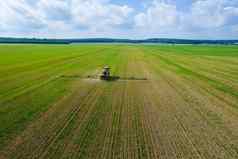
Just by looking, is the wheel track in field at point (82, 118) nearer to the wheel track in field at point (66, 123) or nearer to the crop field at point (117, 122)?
the crop field at point (117, 122)

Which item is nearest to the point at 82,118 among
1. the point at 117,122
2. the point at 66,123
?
the point at 66,123

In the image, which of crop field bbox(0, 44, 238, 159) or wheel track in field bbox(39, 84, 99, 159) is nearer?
wheel track in field bbox(39, 84, 99, 159)

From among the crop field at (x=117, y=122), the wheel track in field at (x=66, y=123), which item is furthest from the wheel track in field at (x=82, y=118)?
the wheel track in field at (x=66, y=123)

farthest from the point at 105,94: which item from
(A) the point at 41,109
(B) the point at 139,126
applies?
(B) the point at 139,126

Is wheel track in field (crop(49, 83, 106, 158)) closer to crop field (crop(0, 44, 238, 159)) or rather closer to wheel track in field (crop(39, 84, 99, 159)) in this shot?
crop field (crop(0, 44, 238, 159))

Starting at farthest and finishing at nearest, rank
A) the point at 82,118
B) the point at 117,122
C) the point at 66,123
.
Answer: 1. the point at 82,118
2. the point at 117,122
3. the point at 66,123

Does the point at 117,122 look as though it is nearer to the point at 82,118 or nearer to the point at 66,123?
the point at 82,118

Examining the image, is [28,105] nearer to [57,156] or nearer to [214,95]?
[57,156]

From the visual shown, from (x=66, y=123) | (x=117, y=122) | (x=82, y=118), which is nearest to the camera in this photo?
(x=66, y=123)

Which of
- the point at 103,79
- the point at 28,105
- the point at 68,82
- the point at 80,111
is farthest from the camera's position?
the point at 103,79

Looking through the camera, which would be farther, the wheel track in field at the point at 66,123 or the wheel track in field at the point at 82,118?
the wheel track in field at the point at 82,118

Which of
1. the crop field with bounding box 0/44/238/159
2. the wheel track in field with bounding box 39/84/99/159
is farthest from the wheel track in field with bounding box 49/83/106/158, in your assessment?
the wheel track in field with bounding box 39/84/99/159
